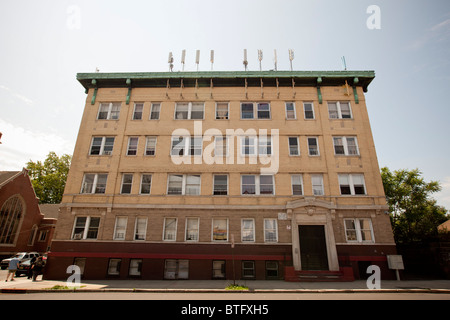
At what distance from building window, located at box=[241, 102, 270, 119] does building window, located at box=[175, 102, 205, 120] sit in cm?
379

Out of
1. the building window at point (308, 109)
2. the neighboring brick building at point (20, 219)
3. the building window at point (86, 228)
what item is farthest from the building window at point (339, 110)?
the neighboring brick building at point (20, 219)

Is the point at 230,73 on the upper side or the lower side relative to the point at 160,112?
upper

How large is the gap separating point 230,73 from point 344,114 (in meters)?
10.8

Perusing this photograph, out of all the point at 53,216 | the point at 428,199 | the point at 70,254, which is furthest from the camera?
the point at 53,216

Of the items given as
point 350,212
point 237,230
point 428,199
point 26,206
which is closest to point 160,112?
point 237,230

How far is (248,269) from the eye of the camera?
54.0 ft

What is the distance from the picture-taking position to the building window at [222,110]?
20.5 metres

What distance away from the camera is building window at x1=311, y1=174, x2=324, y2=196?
18125 mm

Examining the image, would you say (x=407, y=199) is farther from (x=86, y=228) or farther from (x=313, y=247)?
(x=86, y=228)

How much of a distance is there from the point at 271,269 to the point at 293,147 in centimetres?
973

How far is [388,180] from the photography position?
32844 millimetres

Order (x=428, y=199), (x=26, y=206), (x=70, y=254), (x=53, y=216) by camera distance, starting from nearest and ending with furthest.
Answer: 1. (x=70, y=254)
2. (x=428, y=199)
3. (x=26, y=206)
4. (x=53, y=216)

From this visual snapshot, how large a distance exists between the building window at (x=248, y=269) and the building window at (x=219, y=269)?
4.75 ft
